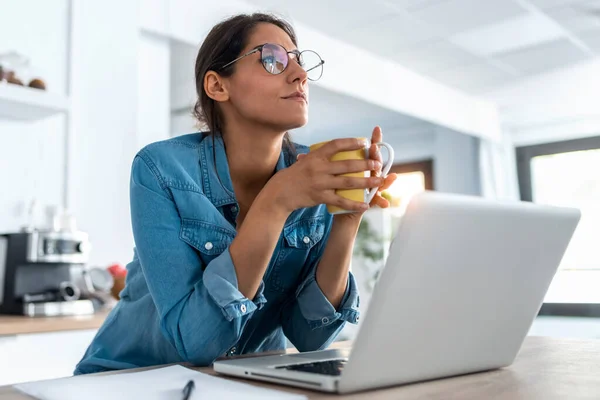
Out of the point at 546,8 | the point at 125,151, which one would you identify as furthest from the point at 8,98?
the point at 546,8

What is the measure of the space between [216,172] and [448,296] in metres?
0.54

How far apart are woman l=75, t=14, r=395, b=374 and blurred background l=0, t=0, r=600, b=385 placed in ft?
1.12

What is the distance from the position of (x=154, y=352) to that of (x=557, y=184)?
572cm

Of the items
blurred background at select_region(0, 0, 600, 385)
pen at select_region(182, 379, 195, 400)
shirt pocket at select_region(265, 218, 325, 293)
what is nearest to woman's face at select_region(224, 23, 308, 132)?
shirt pocket at select_region(265, 218, 325, 293)

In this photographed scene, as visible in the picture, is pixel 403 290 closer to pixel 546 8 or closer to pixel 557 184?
pixel 546 8

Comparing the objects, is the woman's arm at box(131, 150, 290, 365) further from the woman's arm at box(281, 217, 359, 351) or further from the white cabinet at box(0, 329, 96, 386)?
the white cabinet at box(0, 329, 96, 386)

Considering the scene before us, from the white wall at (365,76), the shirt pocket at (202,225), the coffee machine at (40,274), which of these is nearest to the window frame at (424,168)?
the white wall at (365,76)

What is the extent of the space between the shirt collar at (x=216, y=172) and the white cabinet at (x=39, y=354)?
3.75 ft

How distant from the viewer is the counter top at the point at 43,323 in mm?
1807

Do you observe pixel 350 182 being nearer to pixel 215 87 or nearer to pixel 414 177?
pixel 215 87

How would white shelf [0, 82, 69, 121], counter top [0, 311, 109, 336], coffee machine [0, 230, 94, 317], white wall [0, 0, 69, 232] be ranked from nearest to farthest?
counter top [0, 311, 109, 336], coffee machine [0, 230, 94, 317], white shelf [0, 82, 69, 121], white wall [0, 0, 69, 232]

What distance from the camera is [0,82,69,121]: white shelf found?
7.65ft

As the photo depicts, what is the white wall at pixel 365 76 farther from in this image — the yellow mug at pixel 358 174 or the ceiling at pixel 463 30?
the yellow mug at pixel 358 174

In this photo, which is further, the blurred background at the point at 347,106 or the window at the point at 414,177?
the window at the point at 414,177
